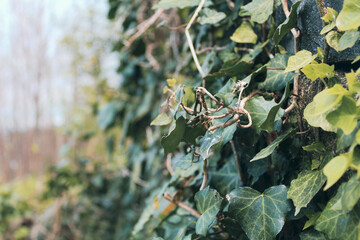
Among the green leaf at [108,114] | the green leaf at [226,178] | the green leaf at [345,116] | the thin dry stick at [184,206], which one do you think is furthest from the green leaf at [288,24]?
the green leaf at [108,114]

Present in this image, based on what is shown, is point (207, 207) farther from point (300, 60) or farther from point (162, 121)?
point (300, 60)

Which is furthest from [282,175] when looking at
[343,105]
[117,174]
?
[117,174]

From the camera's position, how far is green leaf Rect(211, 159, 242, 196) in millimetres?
727

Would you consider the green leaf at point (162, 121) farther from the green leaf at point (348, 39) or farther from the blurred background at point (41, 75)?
the blurred background at point (41, 75)

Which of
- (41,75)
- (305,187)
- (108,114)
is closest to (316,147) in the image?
(305,187)

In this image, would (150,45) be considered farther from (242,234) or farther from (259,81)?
(242,234)

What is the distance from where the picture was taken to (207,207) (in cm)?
58

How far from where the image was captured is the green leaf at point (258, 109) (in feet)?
1.80

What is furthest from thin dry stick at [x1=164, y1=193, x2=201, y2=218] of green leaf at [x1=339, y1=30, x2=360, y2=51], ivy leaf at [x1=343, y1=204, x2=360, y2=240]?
green leaf at [x1=339, y1=30, x2=360, y2=51]

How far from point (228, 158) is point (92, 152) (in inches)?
125

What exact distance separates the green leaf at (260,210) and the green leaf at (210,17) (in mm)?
436

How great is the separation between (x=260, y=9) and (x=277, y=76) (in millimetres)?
137

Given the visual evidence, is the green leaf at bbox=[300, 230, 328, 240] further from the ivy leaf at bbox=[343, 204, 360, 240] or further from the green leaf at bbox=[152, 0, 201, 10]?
the green leaf at bbox=[152, 0, 201, 10]

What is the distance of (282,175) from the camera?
61 cm
